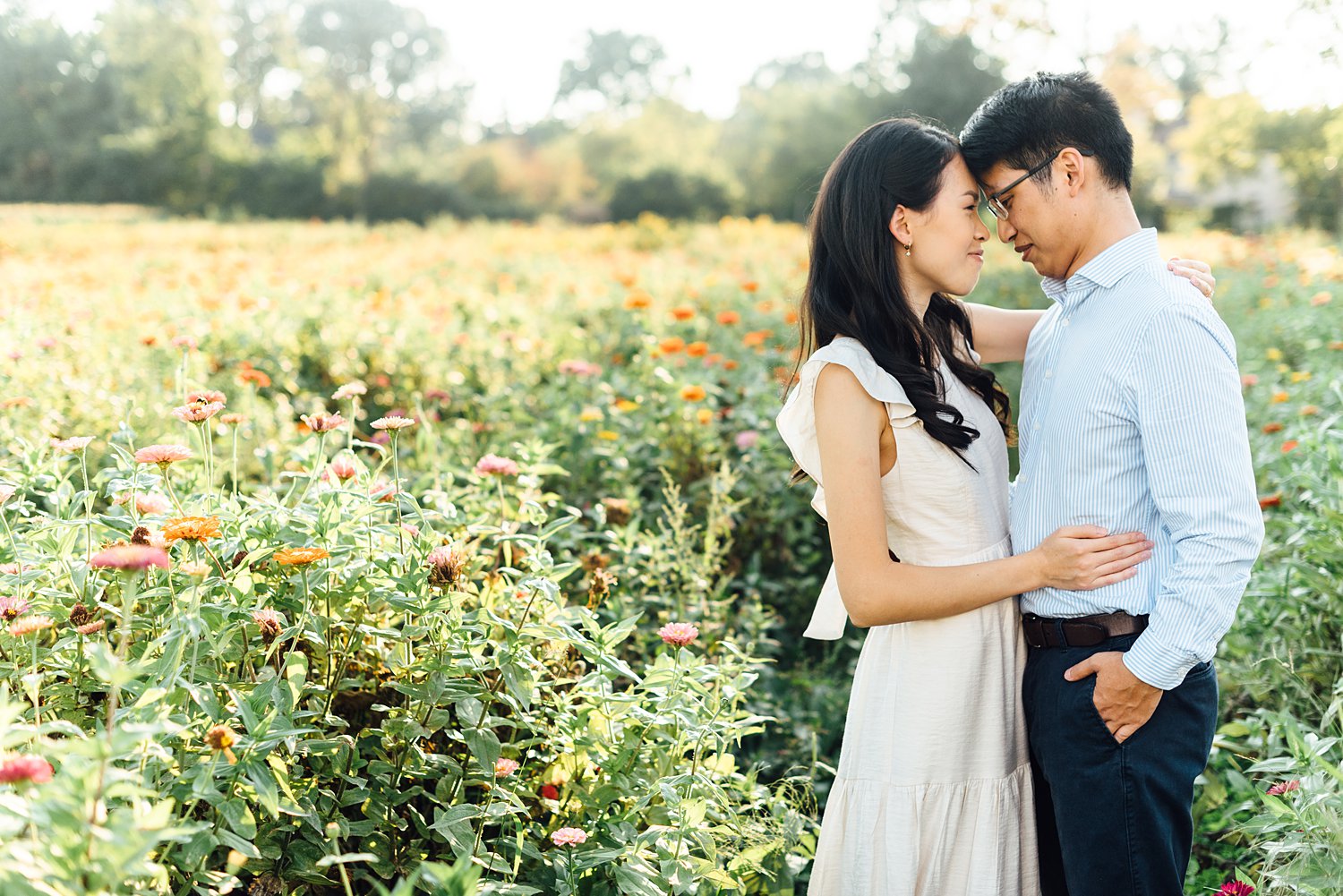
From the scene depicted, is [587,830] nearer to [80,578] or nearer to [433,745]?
[433,745]

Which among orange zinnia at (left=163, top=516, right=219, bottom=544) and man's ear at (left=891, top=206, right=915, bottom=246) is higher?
man's ear at (left=891, top=206, right=915, bottom=246)

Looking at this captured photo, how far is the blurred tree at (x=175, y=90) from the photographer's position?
3278 cm

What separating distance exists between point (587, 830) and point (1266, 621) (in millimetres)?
1811

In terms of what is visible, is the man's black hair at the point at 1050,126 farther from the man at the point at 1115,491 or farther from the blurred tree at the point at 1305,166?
the blurred tree at the point at 1305,166

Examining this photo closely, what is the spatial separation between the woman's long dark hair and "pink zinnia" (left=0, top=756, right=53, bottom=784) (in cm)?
126

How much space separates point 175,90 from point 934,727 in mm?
37567

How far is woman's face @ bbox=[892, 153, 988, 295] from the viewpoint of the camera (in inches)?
67.3

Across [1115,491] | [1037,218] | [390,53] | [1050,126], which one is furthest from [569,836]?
[390,53]

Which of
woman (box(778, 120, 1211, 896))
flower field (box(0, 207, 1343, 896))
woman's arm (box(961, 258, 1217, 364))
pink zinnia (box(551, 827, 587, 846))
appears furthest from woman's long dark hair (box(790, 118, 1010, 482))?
pink zinnia (box(551, 827, 587, 846))

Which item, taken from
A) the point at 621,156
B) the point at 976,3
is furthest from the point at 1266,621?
the point at 621,156

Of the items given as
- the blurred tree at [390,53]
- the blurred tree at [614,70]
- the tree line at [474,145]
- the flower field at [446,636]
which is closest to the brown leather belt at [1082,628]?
the flower field at [446,636]

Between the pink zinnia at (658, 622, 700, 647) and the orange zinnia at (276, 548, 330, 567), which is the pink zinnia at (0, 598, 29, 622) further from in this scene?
the pink zinnia at (658, 622, 700, 647)

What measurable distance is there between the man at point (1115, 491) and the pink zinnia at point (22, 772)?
4.52 ft

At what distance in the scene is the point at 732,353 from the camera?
5.15 metres
